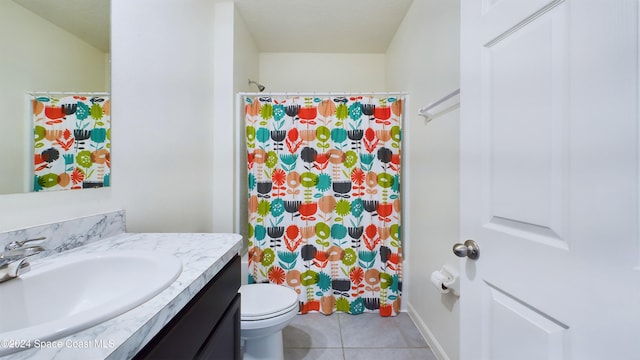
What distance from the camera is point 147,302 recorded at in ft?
1.68

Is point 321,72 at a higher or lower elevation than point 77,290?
higher

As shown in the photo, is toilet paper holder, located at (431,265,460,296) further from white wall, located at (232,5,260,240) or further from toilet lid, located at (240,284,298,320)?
white wall, located at (232,5,260,240)

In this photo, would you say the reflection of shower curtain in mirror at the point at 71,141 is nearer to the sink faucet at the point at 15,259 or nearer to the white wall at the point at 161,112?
the white wall at the point at 161,112

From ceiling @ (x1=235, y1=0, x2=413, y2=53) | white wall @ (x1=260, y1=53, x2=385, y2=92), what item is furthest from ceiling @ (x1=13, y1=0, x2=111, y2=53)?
white wall @ (x1=260, y1=53, x2=385, y2=92)

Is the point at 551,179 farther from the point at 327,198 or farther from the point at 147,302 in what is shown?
the point at 327,198

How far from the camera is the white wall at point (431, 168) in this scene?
4.29 feet

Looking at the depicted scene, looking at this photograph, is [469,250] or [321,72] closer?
[469,250]

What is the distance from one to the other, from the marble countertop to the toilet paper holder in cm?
104

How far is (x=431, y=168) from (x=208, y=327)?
1434 millimetres

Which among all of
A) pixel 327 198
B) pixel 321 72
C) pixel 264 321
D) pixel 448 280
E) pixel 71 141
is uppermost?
pixel 321 72

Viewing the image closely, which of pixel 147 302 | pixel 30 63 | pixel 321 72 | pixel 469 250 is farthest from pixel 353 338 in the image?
pixel 321 72

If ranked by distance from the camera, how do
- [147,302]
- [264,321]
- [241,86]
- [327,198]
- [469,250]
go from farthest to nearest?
[241,86]
[327,198]
[264,321]
[469,250]
[147,302]

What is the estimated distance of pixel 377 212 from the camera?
1.90 meters

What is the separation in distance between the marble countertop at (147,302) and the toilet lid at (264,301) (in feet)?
1.51
